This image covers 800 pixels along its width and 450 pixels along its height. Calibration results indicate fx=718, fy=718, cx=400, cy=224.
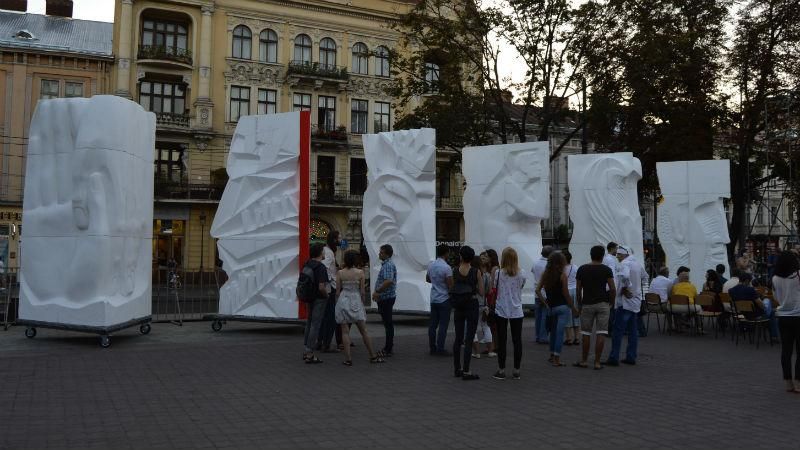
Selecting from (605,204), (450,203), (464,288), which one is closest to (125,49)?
(450,203)

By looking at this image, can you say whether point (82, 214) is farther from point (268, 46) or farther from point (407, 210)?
point (268, 46)

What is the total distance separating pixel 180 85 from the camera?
3825 cm

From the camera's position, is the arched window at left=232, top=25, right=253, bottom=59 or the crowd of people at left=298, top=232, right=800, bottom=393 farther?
the arched window at left=232, top=25, right=253, bottom=59

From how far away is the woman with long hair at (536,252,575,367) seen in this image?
391 inches

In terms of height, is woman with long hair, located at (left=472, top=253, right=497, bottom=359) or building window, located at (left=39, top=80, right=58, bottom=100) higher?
building window, located at (left=39, top=80, right=58, bottom=100)

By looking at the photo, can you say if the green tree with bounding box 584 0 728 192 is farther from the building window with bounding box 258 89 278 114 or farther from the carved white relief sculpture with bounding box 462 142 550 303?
the building window with bounding box 258 89 278 114

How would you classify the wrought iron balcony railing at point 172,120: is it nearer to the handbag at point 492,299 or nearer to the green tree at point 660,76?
the green tree at point 660,76

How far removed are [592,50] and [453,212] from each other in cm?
1997

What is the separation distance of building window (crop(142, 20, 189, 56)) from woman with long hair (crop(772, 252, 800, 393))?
1345 inches

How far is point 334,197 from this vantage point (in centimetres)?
4016

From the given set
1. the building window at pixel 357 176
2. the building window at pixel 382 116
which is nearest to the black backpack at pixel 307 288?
the building window at pixel 357 176

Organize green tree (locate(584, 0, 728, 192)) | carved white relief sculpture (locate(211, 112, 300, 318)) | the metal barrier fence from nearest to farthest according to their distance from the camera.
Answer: carved white relief sculpture (locate(211, 112, 300, 318))
the metal barrier fence
green tree (locate(584, 0, 728, 192))

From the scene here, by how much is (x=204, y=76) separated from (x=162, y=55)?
2.33 metres

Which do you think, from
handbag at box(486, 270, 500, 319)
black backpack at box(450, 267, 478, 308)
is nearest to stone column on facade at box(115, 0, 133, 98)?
handbag at box(486, 270, 500, 319)
